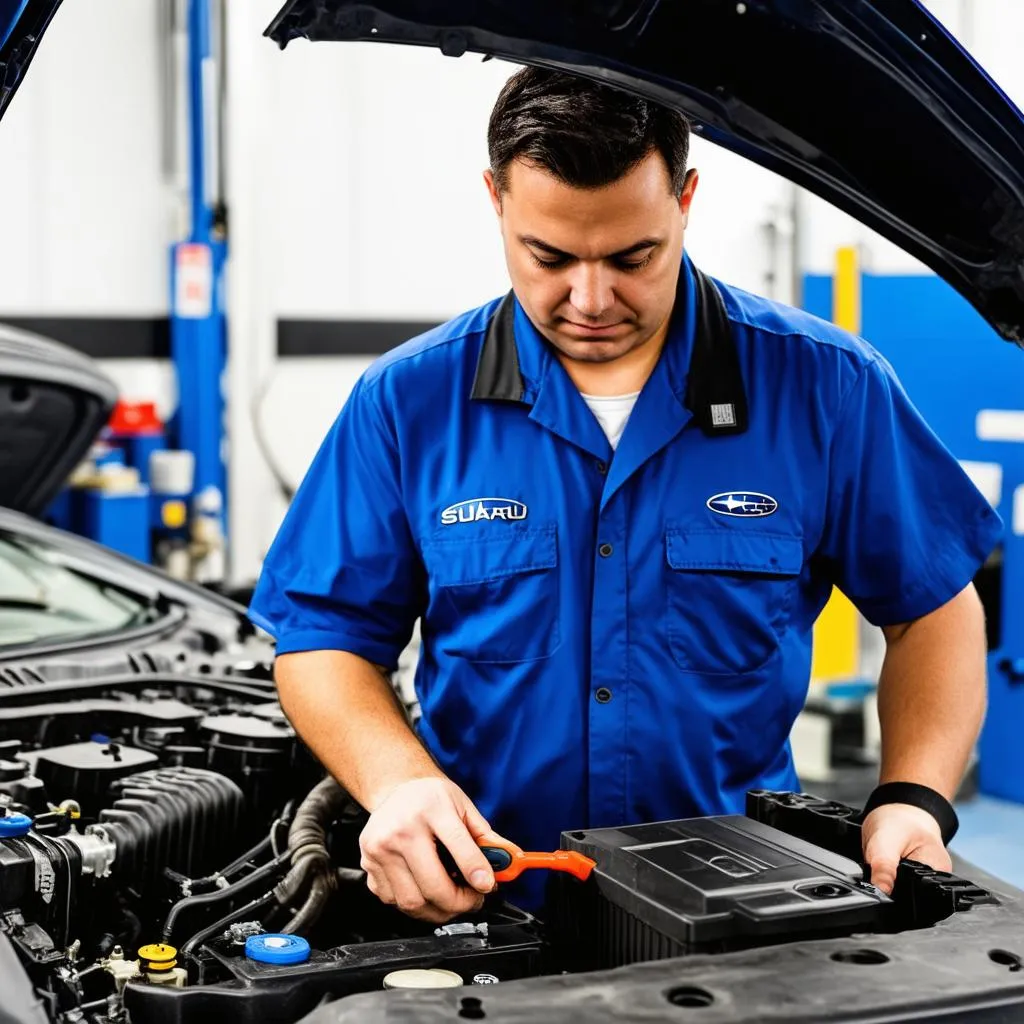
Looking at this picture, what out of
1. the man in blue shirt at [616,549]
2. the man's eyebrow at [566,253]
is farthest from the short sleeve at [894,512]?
the man's eyebrow at [566,253]

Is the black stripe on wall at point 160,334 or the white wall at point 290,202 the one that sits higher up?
the white wall at point 290,202

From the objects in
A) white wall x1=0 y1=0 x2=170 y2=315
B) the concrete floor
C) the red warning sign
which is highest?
white wall x1=0 y1=0 x2=170 y2=315

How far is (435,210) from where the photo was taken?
23.2 ft

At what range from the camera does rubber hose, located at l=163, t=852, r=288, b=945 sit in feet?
5.08

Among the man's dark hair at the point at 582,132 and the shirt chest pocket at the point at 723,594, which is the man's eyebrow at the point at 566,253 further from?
the shirt chest pocket at the point at 723,594

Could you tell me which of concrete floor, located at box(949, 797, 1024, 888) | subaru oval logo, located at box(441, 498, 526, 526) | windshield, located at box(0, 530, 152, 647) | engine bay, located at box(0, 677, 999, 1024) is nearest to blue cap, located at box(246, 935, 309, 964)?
engine bay, located at box(0, 677, 999, 1024)

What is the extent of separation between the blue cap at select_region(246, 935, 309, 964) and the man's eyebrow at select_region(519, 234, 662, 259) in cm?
76

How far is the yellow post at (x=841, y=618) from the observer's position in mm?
5625

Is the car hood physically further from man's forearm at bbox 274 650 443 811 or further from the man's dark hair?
the man's dark hair

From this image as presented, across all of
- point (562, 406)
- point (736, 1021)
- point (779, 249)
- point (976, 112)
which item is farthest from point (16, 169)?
point (736, 1021)

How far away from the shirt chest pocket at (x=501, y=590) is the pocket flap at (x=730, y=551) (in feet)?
0.48

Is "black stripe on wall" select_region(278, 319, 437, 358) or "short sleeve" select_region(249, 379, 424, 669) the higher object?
"black stripe on wall" select_region(278, 319, 437, 358)

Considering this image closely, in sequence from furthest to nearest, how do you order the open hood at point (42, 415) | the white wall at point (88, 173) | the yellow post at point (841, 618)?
the white wall at point (88, 173)
the yellow post at point (841, 618)
the open hood at point (42, 415)

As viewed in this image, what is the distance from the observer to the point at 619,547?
1.67 meters
